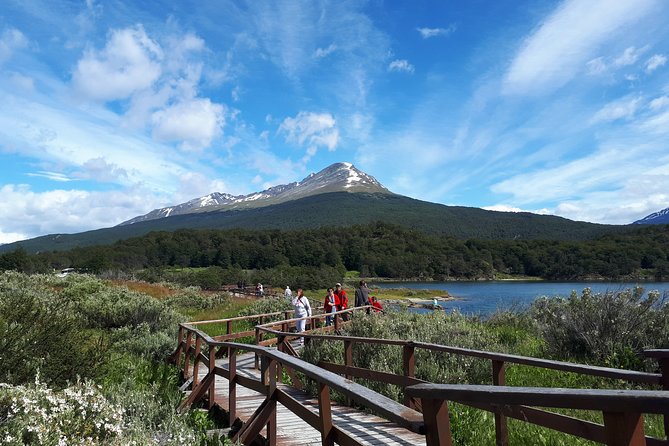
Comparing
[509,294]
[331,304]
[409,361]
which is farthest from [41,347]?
[509,294]

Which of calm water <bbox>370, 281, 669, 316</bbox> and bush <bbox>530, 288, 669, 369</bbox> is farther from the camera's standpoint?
calm water <bbox>370, 281, 669, 316</bbox>

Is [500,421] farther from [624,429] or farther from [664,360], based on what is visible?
[624,429]

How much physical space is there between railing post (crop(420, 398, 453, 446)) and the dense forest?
3534 inches

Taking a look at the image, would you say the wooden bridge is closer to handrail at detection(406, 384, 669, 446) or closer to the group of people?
handrail at detection(406, 384, 669, 446)

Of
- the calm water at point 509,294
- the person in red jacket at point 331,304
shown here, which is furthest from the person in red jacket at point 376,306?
the calm water at point 509,294

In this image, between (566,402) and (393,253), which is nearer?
(566,402)

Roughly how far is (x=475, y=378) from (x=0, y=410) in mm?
6101

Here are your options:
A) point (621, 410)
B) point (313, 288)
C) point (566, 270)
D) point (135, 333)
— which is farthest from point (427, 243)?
point (621, 410)

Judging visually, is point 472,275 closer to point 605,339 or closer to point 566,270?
point 566,270

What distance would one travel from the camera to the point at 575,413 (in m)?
5.95

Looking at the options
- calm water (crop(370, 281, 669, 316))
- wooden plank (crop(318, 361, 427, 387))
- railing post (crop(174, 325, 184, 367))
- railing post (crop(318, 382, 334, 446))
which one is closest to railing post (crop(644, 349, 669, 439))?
wooden plank (crop(318, 361, 427, 387))

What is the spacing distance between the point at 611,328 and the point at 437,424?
26.9 feet

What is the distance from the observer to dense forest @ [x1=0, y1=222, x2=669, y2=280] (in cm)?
10512

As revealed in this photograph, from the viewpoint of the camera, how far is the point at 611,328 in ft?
29.9
